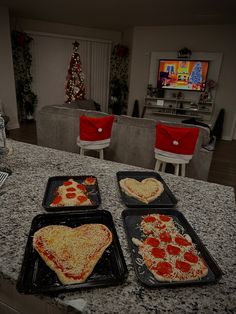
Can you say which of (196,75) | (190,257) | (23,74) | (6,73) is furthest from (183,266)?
(23,74)

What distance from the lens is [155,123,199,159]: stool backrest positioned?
6.83 feet

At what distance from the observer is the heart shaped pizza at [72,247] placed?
0.66 metres

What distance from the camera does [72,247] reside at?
0.75 metres

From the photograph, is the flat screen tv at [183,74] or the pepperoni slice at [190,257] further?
the flat screen tv at [183,74]

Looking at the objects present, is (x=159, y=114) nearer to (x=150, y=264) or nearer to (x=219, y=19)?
(x=219, y=19)

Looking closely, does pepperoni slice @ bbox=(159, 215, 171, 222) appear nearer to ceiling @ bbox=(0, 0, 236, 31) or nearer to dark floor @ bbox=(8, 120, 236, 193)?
dark floor @ bbox=(8, 120, 236, 193)

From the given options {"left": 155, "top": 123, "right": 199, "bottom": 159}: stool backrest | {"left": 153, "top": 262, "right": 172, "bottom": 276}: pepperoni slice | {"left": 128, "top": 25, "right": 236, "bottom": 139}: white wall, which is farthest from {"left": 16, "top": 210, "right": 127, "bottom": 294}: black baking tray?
{"left": 128, "top": 25, "right": 236, "bottom": 139}: white wall

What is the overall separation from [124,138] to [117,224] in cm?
221

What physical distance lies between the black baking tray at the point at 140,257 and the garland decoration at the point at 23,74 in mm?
5683

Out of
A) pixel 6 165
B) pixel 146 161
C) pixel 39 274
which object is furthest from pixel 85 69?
pixel 39 274

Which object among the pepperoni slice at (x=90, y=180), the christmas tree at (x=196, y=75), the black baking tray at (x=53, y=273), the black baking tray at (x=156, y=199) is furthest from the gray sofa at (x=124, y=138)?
the christmas tree at (x=196, y=75)

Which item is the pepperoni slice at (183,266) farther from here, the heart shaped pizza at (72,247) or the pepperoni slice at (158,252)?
the heart shaped pizza at (72,247)

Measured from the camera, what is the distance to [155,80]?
5957 mm

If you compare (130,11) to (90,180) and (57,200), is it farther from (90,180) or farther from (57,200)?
(57,200)
